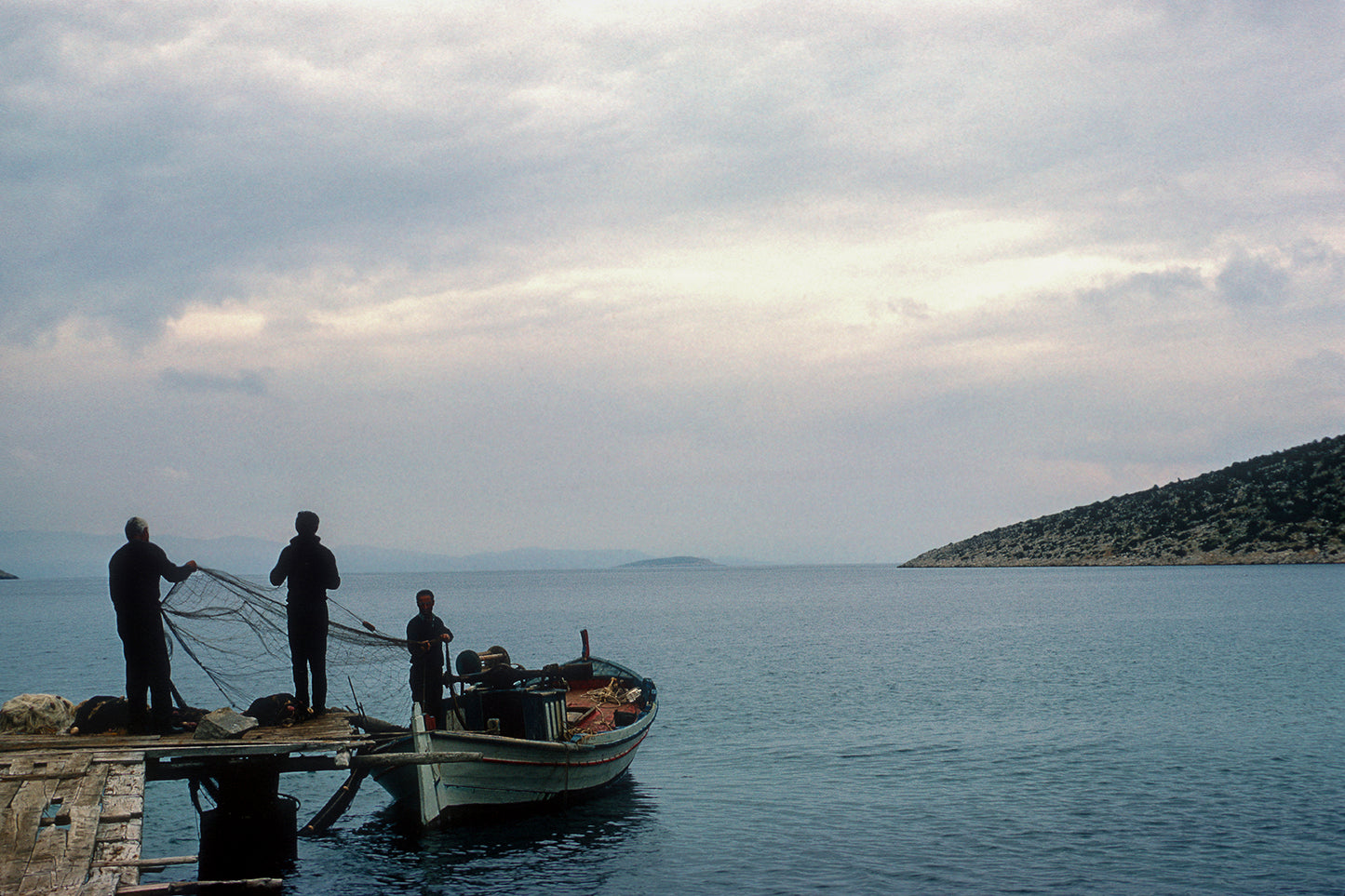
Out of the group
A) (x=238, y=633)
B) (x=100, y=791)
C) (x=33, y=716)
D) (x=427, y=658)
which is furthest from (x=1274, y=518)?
(x=100, y=791)

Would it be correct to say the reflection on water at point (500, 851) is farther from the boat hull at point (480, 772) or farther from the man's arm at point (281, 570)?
the man's arm at point (281, 570)

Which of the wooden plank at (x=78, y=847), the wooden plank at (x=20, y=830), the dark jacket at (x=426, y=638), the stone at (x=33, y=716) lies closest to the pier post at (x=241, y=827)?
the stone at (x=33, y=716)

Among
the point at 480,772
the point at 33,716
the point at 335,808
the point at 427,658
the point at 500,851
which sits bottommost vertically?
the point at 500,851

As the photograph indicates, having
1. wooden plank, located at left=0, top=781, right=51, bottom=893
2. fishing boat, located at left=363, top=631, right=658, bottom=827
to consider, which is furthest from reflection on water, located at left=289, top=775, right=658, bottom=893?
wooden plank, located at left=0, top=781, right=51, bottom=893

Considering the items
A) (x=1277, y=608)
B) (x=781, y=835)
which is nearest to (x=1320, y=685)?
(x=781, y=835)

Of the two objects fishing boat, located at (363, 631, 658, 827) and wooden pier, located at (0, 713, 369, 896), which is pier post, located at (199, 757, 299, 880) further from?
fishing boat, located at (363, 631, 658, 827)

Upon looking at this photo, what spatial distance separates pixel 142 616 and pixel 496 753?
22.6ft

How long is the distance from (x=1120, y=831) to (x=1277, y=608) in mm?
77473

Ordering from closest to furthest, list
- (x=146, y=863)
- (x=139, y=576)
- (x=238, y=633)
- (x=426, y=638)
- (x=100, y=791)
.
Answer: (x=146, y=863) < (x=100, y=791) < (x=139, y=576) < (x=238, y=633) < (x=426, y=638)

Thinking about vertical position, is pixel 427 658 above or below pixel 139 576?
below

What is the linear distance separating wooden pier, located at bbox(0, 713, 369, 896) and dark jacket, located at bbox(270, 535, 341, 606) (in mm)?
2106

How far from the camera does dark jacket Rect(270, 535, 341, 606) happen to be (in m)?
16.5

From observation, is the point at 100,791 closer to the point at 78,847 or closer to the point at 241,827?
the point at 78,847

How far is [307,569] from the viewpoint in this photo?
653 inches
